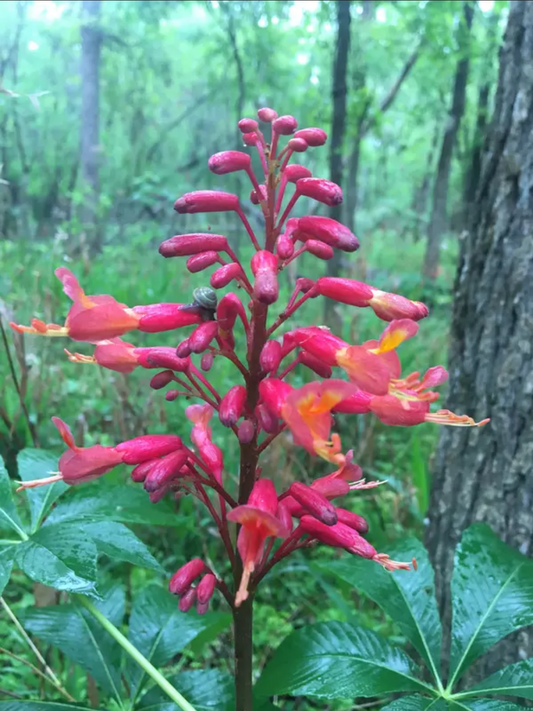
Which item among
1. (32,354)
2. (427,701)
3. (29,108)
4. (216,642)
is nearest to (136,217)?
(29,108)

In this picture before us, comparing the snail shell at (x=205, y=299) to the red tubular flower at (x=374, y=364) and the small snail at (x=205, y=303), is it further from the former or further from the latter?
the red tubular flower at (x=374, y=364)

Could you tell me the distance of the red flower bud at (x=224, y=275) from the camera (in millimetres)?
1029

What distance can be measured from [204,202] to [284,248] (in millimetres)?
200

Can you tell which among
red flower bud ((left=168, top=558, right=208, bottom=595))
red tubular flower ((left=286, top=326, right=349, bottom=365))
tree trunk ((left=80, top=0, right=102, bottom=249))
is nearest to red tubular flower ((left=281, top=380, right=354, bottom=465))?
red tubular flower ((left=286, top=326, right=349, bottom=365))

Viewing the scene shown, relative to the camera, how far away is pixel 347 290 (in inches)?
42.6

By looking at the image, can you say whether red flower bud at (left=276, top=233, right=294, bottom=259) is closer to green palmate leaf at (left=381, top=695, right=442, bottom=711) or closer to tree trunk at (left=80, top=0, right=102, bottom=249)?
green palmate leaf at (left=381, top=695, right=442, bottom=711)

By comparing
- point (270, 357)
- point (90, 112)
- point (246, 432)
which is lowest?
point (246, 432)

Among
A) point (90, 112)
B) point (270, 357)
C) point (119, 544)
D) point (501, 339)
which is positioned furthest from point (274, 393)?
point (90, 112)

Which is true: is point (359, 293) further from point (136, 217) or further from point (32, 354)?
point (136, 217)

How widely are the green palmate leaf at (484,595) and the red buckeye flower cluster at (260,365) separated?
14.8 inches

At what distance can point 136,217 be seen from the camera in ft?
46.5

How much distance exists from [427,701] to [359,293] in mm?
820

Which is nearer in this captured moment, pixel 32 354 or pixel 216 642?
pixel 216 642

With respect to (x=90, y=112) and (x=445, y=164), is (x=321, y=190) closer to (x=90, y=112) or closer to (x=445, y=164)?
(x=445, y=164)
